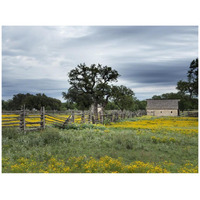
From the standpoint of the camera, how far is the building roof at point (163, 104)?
5949cm

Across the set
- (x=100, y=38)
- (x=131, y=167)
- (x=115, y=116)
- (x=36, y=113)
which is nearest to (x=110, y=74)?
(x=115, y=116)

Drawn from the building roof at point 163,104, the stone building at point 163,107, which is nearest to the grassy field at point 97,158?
the stone building at point 163,107

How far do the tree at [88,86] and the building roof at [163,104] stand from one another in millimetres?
33440

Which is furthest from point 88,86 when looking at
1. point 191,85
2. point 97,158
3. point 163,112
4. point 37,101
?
point 163,112

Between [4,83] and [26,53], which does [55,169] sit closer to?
[4,83]

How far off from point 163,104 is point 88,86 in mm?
36766

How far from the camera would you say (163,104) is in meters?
61.4

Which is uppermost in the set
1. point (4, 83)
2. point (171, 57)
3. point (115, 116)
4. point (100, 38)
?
point (100, 38)

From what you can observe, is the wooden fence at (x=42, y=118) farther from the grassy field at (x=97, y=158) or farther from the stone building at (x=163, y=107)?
the stone building at (x=163, y=107)

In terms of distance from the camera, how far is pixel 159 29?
929 cm

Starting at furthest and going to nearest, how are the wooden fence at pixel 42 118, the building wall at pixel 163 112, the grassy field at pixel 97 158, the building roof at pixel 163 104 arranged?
the building roof at pixel 163 104, the building wall at pixel 163 112, the wooden fence at pixel 42 118, the grassy field at pixel 97 158

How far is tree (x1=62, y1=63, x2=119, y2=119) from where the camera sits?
102 ft

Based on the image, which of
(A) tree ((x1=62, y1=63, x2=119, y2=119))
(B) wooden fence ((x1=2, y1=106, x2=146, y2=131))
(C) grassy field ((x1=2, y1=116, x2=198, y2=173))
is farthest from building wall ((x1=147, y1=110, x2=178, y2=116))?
(C) grassy field ((x1=2, y1=116, x2=198, y2=173))

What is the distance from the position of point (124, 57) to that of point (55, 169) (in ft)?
21.8
